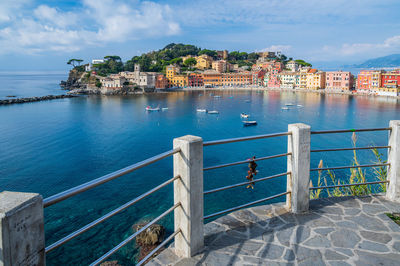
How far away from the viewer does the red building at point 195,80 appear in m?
106

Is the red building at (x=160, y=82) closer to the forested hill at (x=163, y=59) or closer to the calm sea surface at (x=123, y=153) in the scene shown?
the forested hill at (x=163, y=59)

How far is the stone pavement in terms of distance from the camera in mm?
2615

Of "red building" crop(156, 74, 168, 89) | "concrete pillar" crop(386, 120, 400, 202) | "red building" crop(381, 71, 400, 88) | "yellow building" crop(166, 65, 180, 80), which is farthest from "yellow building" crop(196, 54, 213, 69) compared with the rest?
"concrete pillar" crop(386, 120, 400, 202)

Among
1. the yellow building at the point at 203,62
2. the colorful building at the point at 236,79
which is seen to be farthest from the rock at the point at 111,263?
the yellow building at the point at 203,62

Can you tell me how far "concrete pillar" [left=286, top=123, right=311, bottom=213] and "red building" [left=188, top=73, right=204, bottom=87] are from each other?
103391 millimetres

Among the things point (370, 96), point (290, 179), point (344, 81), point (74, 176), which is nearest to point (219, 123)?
point (74, 176)

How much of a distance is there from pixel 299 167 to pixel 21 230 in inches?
110

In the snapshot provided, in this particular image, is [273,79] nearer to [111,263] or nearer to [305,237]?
[111,263]

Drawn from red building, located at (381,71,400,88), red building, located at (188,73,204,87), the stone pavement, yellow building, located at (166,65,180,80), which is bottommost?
the stone pavement

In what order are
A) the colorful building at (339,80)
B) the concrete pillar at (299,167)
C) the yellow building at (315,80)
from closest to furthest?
the concrete pillar at (299,167)
the colorful building at (339,80)
the yellow building at (315,80)

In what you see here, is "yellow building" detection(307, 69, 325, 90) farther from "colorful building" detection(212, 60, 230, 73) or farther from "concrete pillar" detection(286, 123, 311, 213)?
"concrete pillar" detection(286, 123, 311, 213)

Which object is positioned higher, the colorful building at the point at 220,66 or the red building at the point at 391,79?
the colorful building at the point at 220,66

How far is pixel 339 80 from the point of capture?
281ft

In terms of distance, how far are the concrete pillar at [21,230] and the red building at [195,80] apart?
345 ft
